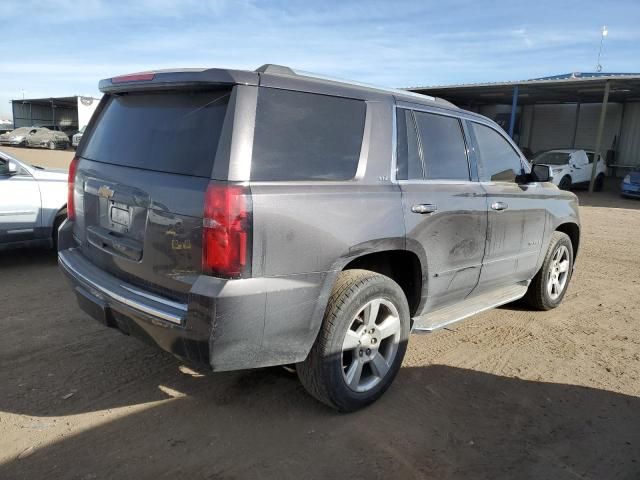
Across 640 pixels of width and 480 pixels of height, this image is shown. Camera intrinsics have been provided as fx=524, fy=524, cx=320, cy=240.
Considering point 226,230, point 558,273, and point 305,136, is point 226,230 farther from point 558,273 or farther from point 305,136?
point 558,273

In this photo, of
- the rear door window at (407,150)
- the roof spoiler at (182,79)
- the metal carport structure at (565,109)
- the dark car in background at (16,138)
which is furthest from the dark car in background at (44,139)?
the rear door window at (407,150)

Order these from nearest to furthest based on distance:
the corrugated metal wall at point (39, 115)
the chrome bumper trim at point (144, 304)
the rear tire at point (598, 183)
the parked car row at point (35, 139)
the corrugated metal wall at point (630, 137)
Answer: the chrome bumper trim at point (144, 304) < the rear tire at point (598, 183) < the corrugated metal wall at point (630, 137) < the parked car row at point (35, 139) < the corrugated metal wall at point (39, 115)

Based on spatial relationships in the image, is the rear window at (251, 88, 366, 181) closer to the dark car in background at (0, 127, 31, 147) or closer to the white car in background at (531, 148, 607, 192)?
the white car in background at (531, 148, 607, 192)

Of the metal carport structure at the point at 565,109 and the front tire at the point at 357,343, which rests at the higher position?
the metal carport structure at the point at 565,109

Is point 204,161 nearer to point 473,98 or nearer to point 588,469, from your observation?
point 588,469

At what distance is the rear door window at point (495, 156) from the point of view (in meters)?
4.27

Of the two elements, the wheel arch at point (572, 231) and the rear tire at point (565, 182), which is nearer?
the wheel arch at point (572, 231)

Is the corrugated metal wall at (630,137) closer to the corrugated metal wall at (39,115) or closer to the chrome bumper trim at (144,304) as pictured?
the chrome bumper trim at (144,304)

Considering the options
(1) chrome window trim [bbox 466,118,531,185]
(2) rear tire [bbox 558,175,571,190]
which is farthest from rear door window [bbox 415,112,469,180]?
(2) rear tire [bbox 558,175,571,190]

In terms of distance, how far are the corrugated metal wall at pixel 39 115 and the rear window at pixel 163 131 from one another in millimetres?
50154

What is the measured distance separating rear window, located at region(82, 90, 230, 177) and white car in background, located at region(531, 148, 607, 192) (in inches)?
692

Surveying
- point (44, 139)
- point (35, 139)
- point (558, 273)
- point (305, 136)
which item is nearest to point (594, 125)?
point (558, 273)

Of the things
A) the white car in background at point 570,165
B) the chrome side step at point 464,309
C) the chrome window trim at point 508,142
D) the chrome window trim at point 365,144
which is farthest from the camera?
the white car in background at point 570,165

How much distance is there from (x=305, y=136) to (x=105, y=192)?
4.13 ft
